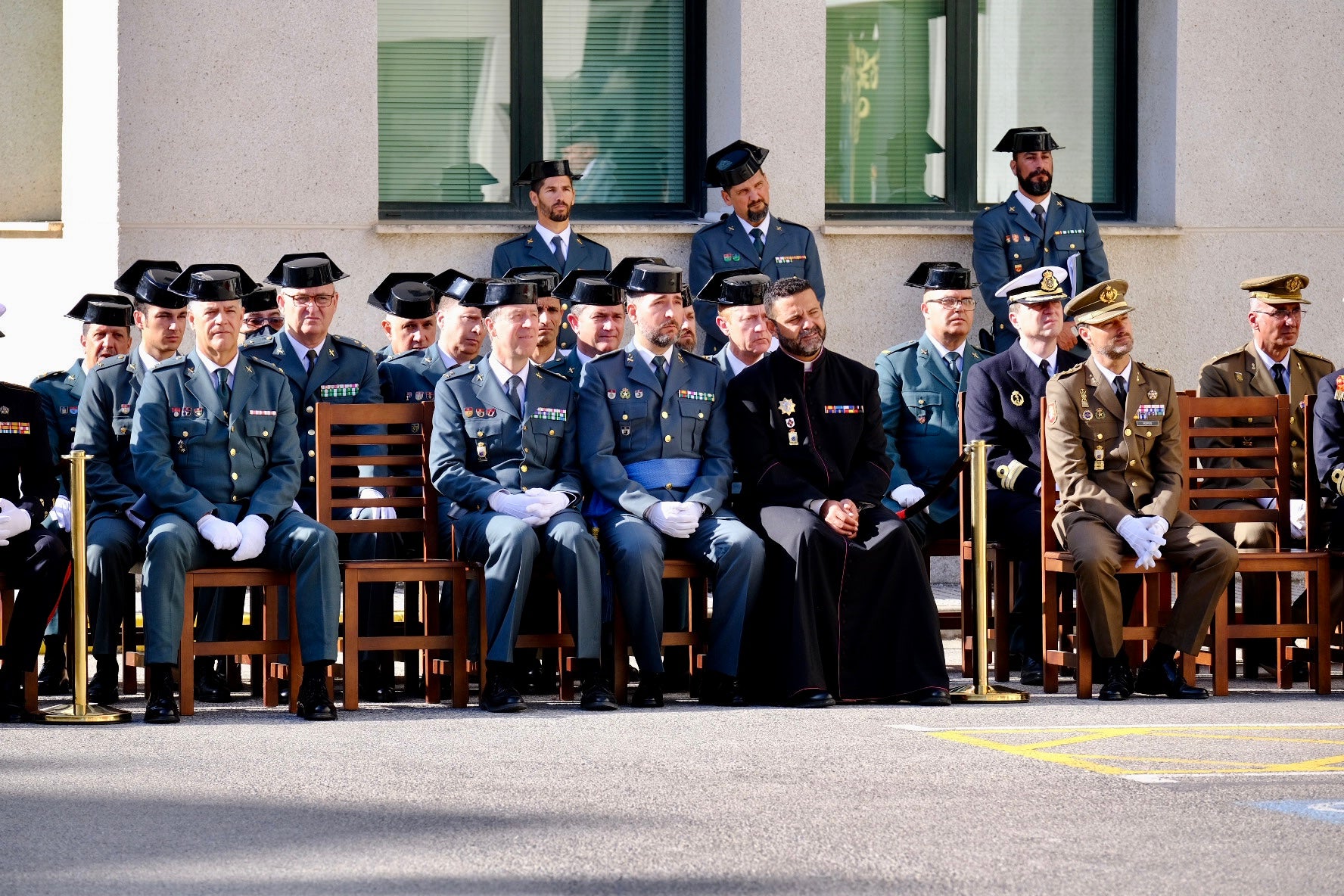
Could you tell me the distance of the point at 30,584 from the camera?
8.36m

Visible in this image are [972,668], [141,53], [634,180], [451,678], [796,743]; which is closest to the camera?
[796,743]

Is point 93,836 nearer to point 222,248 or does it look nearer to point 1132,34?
point 222,248

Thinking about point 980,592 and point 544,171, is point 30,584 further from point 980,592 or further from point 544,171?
point 544,171

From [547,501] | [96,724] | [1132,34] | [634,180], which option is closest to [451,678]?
[547,501]

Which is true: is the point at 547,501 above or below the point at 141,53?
below

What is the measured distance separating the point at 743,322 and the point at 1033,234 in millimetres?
2981

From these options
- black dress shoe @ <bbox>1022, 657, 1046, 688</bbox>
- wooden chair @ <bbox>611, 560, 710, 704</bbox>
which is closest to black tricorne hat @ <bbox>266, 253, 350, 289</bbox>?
wooden chair @ <bbox>611, 560, 710, 704</bbox>

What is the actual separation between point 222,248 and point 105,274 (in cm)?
66

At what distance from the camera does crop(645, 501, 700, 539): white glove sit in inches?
348

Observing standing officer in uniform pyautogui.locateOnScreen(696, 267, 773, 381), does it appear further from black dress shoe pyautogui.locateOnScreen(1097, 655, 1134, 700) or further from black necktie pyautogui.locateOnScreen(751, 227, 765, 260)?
black dress shoe pyautogui.locateOnScreen(1097, 655, 1134, 700)

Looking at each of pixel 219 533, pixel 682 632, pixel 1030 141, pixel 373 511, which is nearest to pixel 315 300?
pixel 373 511

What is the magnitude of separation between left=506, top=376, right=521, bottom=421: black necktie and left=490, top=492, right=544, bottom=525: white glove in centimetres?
41

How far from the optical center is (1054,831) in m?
5.83

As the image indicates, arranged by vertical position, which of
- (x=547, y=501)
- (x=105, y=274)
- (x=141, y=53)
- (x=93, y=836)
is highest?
(x=141, y=53)
